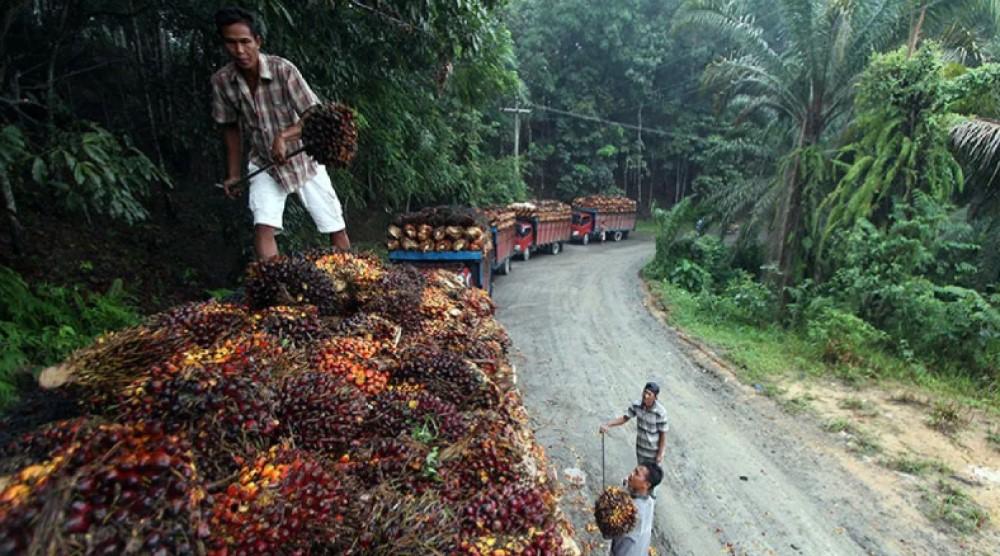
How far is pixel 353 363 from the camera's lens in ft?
7.25

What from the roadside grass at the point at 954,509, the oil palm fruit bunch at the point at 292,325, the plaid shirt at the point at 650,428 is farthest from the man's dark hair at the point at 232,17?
the roadside grass at the point at 954,509

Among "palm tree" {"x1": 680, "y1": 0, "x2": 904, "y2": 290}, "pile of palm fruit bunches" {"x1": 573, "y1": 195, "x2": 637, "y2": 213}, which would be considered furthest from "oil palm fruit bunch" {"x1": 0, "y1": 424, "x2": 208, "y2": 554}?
"pile of palm fruit bunches" {"x1": 573, "y1": 195, "x2": 637, "y2": 213}

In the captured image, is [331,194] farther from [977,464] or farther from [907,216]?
[907,216]

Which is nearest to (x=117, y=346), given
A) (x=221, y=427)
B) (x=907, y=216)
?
(x=221, y=427)

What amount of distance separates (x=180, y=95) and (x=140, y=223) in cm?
197

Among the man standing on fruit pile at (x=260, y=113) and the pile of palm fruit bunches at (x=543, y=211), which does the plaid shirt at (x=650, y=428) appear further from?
the pile of palm fruit bunches at (x=543, y=211)

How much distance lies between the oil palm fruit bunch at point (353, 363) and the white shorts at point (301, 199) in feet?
4.14

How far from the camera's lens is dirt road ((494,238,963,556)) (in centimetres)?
431

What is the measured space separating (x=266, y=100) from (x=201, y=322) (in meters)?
1.48

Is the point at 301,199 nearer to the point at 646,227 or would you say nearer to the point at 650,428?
the point at 650,428

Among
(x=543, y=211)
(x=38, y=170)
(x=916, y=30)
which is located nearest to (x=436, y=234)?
(x=38, y=170)

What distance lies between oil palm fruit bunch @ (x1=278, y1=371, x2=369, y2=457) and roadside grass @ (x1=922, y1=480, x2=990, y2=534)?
524cm

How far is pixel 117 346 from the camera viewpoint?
1.78m

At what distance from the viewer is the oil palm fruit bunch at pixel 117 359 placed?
5.16ft
